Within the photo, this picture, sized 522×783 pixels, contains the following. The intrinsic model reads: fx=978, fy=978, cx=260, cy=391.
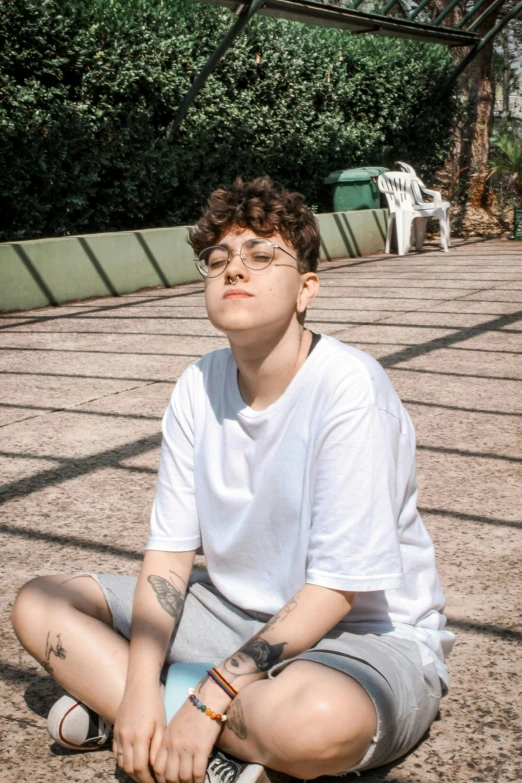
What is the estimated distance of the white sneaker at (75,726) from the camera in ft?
6.25

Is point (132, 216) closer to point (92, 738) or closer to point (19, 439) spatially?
point (19, 439)

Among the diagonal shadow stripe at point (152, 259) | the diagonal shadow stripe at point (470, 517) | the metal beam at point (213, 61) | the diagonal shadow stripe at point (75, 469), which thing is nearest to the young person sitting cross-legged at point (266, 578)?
the diagonal shadow stripe at point (470, 517)

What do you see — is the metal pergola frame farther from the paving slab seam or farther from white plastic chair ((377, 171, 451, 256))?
the paving slab seam

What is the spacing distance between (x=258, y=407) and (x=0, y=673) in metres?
0.91

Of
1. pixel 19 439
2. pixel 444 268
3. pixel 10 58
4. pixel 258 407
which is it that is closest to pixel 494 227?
pixel 444 268

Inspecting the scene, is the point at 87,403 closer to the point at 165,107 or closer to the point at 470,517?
the point at 470,517

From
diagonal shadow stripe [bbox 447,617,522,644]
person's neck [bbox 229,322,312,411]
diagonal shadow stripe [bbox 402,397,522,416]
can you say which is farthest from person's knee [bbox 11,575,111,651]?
diagonal shadow stripe [bbox 402,397,522,416]

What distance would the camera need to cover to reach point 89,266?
888 cm

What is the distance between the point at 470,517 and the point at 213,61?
787cm

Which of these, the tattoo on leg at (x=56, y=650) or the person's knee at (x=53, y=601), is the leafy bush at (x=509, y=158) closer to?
the person's knee at (x=53, y=601)

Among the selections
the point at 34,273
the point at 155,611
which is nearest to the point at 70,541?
the point at 155,611

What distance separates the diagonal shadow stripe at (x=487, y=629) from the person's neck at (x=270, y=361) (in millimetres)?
878

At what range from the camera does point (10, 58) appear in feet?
28.7

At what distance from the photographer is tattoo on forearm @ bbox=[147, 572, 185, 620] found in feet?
6.50
